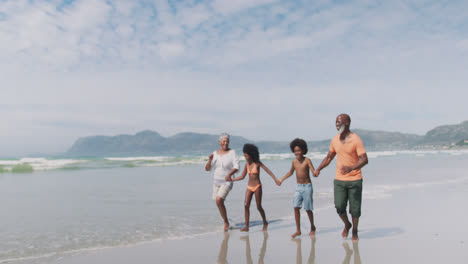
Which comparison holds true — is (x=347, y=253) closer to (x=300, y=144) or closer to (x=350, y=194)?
(x=350, y=194)

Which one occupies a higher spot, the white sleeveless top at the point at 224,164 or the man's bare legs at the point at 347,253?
the white sleeveless top at the point at 224,164

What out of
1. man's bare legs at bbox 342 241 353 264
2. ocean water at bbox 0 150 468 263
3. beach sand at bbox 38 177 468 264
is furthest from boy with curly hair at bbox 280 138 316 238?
ocean water at bbox 0 150 468 263

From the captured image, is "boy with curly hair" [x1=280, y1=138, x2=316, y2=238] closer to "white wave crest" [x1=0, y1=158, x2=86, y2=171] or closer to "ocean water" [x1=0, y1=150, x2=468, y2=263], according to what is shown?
"ocean water" [x1=0, y1=150, x2=468, y2=263]

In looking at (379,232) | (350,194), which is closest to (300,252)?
(350,194)

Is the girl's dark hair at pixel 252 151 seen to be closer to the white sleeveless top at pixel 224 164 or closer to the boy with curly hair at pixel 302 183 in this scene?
the white sleeveless top at pixel 224 164

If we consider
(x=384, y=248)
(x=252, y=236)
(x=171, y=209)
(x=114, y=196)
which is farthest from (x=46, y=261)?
(x=114, y=196)

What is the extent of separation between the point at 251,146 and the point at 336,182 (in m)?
1.71

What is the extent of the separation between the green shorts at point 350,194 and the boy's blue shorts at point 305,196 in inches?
18.9

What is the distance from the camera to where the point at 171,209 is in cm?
923

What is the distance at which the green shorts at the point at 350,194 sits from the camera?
5508 millimetres

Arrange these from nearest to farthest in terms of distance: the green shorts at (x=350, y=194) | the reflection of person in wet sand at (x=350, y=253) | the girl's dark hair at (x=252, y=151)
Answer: the reflection of person in wet sand at (x=350, y=253) → the green shorts at (x=350, y=194) → the girl's dark hair at (x=252, y=151)

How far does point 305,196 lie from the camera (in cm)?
603

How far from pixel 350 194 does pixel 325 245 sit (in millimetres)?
886

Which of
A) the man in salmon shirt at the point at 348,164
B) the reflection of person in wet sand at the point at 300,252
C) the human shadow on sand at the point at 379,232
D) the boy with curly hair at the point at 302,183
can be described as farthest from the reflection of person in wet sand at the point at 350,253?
the boy with curly hair at the point at 302,183
